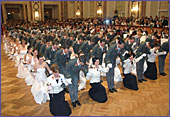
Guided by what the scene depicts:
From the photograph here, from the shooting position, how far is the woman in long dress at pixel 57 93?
13.8ft

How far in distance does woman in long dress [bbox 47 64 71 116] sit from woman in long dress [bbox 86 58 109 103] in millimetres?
984

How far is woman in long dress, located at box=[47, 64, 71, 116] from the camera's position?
13.8 ft

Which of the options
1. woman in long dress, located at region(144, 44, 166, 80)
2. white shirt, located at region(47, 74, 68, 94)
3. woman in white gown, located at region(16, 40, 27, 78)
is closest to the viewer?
white shirt, located at region(47, 74, 68, 94)

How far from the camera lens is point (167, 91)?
5820 millimetres

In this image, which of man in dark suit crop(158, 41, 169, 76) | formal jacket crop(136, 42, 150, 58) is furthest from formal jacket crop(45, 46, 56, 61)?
man in dark suit crop(158, 41, 169, 76)

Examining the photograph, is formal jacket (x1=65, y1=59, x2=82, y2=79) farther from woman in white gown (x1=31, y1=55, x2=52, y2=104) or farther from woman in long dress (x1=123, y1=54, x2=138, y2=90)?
woman in long dress (x1=123, y1=54, x2=138, y2=90)

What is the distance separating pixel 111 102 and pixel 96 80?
806 mm

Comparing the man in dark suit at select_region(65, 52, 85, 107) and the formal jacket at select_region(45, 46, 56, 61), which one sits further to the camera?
the formal jacket at select_region(45, 46, 56, 61)

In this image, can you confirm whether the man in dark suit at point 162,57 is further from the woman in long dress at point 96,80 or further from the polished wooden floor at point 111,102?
the woman in long dress at point 96,80

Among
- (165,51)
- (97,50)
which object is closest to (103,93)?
(97,50)

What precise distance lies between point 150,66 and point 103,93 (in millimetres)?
2830

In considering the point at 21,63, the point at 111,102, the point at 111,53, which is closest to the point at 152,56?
the point at 111,53

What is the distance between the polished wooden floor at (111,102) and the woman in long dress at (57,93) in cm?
31

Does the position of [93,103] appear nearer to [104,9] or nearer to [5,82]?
[5,82]
